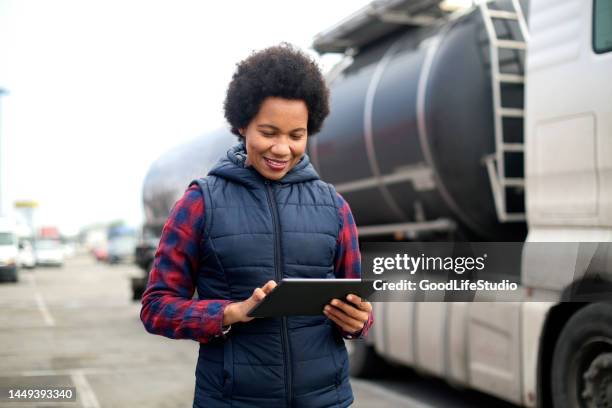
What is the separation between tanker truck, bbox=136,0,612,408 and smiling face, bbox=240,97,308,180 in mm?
2535

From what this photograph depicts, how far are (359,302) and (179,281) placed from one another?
0.53 m

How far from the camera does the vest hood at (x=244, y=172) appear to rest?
2297 millimetres

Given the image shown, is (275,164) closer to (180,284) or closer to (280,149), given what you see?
(280,149)

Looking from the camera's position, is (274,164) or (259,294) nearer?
(259,294)

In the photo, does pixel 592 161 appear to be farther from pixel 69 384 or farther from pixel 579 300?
pixel 69 384

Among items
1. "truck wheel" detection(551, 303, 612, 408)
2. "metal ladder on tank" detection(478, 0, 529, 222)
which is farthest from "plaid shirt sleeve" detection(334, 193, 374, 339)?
"metal ladder on tank" detection(478, 0, 529, 222)

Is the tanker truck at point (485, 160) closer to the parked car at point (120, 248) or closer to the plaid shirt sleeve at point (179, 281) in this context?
the plaid shirt sleeve at point (179, 281)

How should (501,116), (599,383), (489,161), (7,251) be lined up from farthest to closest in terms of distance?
(7,251) < (489,161) < (501,116) < (599,383)

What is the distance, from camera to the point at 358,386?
789 cm

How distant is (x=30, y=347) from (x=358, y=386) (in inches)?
188

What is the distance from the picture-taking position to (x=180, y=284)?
2.29m

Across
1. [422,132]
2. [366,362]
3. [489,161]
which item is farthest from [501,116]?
[366,362]

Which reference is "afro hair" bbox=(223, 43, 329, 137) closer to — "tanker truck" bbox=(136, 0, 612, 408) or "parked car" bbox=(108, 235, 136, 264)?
"tanker truck" bbox=(136, 0, 612, 408)

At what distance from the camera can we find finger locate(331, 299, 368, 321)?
2129 mm
